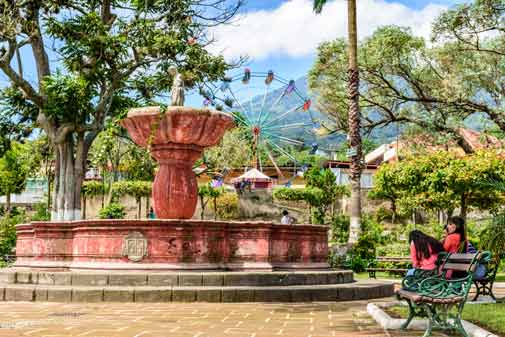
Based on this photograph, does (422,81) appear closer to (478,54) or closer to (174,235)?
(478,54)

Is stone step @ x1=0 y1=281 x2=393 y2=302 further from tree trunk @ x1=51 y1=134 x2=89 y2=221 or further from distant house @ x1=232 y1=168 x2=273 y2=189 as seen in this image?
distant house @ x1=232 y1=168 x2=273 y2=189

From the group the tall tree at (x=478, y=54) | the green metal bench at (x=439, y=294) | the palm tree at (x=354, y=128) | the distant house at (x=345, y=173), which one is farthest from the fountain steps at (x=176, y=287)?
the distant house at (x=345, y=173)

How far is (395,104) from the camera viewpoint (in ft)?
87.5

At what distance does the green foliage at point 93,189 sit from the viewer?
39.6m

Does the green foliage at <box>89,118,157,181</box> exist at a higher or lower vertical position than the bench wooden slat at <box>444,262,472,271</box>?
higher

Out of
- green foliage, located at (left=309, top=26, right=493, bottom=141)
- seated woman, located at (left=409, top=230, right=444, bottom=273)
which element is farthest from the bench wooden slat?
green foliage, located at (left=309, top=26, right=493, bottom=141)

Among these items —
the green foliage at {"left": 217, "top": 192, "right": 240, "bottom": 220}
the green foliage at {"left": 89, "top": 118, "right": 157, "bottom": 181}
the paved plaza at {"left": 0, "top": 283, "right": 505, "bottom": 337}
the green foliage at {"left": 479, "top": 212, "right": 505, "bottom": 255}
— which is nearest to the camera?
the paved plaza at {"left": 0, "top": 283, "right": 505, "bottom": 337}

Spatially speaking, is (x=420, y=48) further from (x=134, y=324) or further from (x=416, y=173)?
(x=134, y=324)

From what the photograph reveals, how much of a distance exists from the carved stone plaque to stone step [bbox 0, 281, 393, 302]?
0.91m

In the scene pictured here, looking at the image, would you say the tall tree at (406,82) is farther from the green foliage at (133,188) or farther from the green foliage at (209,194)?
the green foliage at (133,188)

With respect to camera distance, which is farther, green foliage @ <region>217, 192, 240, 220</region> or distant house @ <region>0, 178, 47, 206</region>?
distant house @ <region>0, 178, 47, 206</region>

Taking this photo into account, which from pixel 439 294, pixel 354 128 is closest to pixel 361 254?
pixel 354 128

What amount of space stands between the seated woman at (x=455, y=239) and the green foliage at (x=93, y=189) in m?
33.3

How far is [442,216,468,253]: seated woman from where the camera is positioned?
842 centimetres
